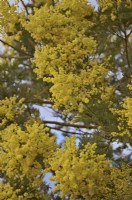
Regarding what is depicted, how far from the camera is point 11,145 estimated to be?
4594 millimetres

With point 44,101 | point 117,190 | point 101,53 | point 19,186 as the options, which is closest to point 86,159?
point 117,190

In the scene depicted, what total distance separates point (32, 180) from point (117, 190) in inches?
32.6

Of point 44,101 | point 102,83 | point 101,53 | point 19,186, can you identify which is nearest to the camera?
point 19,186

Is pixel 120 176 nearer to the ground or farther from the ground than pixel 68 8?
nearer to the ground

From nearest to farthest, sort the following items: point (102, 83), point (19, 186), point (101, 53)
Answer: point (19, 186), point (102, 83), point (101, 53)

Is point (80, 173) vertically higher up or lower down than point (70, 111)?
lower down

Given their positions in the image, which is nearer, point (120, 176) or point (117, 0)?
point (120, 176)

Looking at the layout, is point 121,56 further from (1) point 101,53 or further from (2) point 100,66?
(2) point 100,66

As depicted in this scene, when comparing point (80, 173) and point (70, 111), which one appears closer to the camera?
point (80, 173)

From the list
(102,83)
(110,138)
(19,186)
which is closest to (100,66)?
(102,83)

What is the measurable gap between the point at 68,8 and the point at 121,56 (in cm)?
217

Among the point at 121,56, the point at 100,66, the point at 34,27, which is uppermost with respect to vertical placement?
the point at 121,56

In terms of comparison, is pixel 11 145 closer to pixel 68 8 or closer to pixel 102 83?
pixel 102 83

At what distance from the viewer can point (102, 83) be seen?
17.4ft
